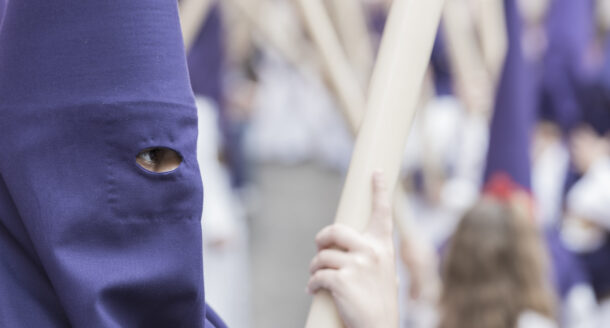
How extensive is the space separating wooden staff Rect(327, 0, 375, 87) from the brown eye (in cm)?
197

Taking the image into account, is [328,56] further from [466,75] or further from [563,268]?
[466,75]

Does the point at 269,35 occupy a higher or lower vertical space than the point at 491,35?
lower

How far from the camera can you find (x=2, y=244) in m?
0.86

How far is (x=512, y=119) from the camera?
7.71 feet

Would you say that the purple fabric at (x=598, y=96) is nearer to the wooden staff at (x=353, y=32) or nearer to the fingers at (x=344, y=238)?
the wooden staff at (x=353, y=32)

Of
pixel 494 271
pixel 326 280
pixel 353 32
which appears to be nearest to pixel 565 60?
pixel 353 32

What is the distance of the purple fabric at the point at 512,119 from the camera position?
232cm

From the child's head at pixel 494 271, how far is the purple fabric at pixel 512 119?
0.28m

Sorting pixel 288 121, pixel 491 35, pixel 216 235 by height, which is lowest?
pixel 288 121

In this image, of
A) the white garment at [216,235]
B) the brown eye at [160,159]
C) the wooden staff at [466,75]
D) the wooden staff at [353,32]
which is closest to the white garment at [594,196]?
the wooden staff at [466,75]

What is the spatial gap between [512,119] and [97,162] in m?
1.68

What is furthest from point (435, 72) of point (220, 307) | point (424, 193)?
point (220, 307)

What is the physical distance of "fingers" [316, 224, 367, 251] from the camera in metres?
0.91

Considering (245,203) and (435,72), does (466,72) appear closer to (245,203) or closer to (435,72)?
(435,72)
